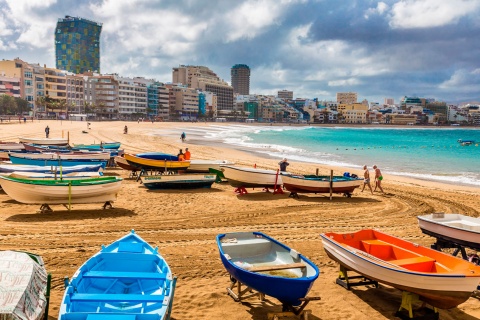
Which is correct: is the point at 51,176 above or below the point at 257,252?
above

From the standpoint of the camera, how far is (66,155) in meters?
23.2

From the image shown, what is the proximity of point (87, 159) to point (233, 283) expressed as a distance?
17449mm

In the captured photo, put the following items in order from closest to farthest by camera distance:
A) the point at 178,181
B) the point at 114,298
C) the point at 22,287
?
the point at 22,287
the point at 114,298
the point at 178,181

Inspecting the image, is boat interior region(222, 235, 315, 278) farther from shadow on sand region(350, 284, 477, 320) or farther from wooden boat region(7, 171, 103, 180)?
wooden boat region(7, 171, 103, 180)

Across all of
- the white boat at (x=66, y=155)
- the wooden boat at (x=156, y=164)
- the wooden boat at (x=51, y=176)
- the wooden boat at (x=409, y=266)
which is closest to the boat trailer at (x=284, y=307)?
the wooden boat at (x=409, y=266)

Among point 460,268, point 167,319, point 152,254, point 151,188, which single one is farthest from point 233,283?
point 151,188

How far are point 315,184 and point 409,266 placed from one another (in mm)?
10167

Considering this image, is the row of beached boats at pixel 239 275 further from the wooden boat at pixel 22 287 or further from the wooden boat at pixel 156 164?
the wooden boat at pixel 156 164

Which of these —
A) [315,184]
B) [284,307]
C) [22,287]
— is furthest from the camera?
[315,184]

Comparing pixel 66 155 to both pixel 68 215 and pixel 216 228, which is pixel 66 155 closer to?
pixel 68 215

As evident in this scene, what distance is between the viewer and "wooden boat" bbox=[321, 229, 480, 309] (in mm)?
6816

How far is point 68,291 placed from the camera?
613cm

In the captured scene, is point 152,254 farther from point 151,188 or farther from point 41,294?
point 151,188

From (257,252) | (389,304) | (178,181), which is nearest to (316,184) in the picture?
(178,181)
